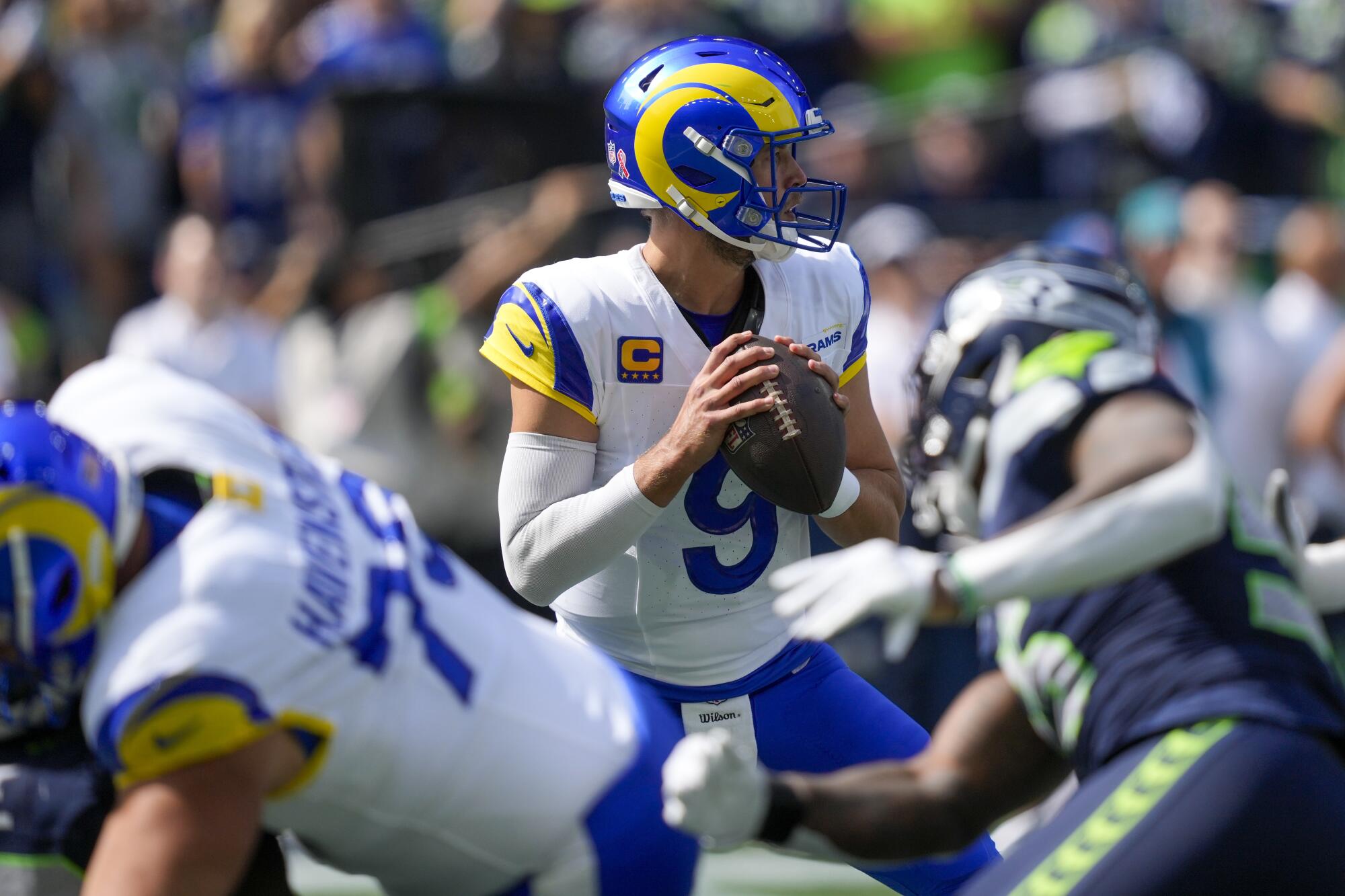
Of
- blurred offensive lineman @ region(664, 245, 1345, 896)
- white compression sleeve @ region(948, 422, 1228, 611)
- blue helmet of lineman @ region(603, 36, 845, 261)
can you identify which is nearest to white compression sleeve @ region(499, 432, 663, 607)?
blue helmet of lineman @ region(603, 36, 845, 261)

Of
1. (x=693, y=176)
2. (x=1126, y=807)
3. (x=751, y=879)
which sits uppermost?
(x=693, y=176)

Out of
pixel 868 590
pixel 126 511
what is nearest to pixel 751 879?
pixel 868 590

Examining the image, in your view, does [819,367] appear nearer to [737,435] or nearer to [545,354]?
[737,435]

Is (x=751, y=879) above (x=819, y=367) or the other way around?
the other way around

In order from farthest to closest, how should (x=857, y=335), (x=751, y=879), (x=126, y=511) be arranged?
1. (x=751, y=879)
2. (x=857, y=335)
3. (x=126, y=511)

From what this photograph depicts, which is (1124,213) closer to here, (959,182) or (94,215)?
(959,182)

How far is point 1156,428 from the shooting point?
A: 2.56m

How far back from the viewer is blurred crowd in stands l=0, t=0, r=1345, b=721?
7.70 metres

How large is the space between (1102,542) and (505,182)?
6700 mm

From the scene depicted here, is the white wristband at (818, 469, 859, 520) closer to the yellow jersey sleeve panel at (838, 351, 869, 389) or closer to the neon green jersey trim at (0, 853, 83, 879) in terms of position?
the yellow jersey sleeve panel at (838, 351, 869, 389)

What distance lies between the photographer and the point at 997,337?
9.11 feet

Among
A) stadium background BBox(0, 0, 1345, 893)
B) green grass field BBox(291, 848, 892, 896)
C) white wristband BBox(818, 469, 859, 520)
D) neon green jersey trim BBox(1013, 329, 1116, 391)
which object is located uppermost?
neon green jersey trim BBox(1013, 329, 1116, 391)

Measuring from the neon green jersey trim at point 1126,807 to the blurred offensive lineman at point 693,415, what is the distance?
31.6 inches

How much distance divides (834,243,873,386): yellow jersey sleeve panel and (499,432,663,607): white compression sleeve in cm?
58
